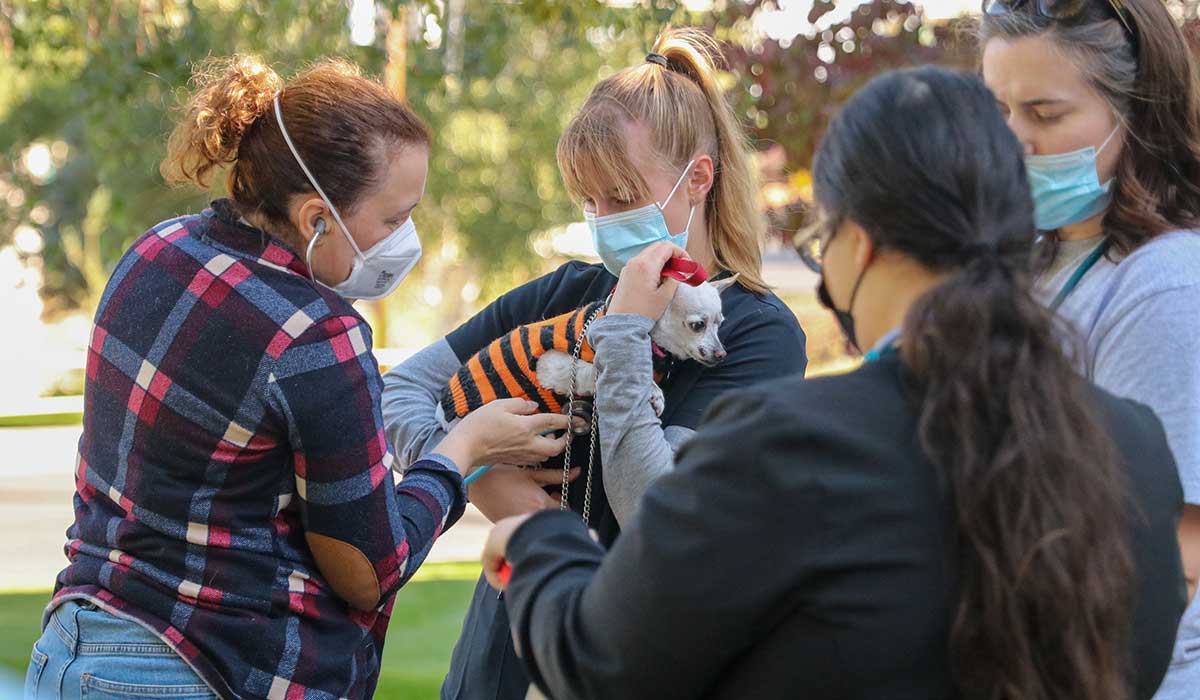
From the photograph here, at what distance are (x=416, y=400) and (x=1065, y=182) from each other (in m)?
1.69

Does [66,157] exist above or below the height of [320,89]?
below

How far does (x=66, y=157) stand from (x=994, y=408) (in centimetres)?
2690

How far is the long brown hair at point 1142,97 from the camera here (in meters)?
2.42

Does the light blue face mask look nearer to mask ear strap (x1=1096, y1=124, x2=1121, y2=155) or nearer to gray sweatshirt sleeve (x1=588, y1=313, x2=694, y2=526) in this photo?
gray sweatshirt sleeve (x1=588, y1=313, x2=694, y2=526)

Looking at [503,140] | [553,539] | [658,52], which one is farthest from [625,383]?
[503,140]

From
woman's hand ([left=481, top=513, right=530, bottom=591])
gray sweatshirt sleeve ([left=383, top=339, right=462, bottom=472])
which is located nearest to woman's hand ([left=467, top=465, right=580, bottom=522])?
gray sweatshirt sleeve ([left=383, top=339, right=462, bottom=472])

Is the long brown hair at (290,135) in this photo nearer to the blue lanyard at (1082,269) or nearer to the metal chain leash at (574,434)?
the metal chain leash at (574,434)

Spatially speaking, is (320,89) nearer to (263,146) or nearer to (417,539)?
(263,146)

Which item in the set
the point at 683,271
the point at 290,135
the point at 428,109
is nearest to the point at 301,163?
the point at 290,135

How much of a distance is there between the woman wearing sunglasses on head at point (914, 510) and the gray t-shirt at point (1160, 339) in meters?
0.57

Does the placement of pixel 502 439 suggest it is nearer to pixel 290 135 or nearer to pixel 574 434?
pixel 574 434

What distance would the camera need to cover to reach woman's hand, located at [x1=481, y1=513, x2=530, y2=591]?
1.86m

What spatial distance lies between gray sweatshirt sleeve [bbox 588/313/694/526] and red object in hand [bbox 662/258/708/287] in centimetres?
17

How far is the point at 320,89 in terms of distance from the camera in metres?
2.56
